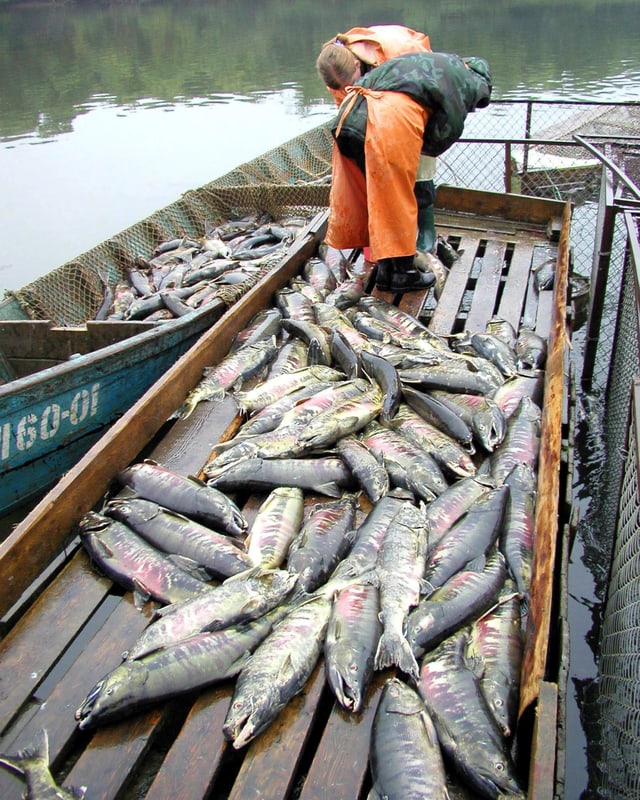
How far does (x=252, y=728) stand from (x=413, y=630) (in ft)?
2.48

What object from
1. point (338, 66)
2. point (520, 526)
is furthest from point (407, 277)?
point (520, 526)

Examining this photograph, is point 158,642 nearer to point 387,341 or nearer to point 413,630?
point 413,630

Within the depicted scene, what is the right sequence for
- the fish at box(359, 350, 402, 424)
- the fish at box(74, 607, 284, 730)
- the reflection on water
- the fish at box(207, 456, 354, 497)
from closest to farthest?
the fish at box(74, 607, 284, 730), the fish at box(207, 456, 354, 497), the fish at box(359, 350, 402, 424), the reflection on water

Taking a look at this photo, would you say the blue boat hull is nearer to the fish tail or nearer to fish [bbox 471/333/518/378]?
fish [bbox 471/333/518/378]

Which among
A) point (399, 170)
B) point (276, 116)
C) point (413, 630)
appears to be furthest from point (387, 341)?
point (276, 116)

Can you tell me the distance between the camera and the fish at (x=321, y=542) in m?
3.09

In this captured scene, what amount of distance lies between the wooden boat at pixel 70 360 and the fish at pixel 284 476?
2.02 metres

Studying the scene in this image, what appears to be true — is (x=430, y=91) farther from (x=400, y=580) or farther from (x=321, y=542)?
(x=400, y=580)

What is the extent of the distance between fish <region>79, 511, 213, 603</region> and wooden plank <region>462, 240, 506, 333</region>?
3375mm

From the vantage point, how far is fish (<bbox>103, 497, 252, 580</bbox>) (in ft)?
10.4

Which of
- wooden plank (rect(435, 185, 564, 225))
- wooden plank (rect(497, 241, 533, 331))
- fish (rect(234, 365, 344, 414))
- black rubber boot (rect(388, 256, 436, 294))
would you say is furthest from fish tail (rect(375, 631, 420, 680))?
wooden plank (rect(435, 185, 564, 225))

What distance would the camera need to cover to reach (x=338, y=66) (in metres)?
5.80

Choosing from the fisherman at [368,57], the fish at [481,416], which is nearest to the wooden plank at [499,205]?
the fisherman at [368,57]

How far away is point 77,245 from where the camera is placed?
13.6 m
